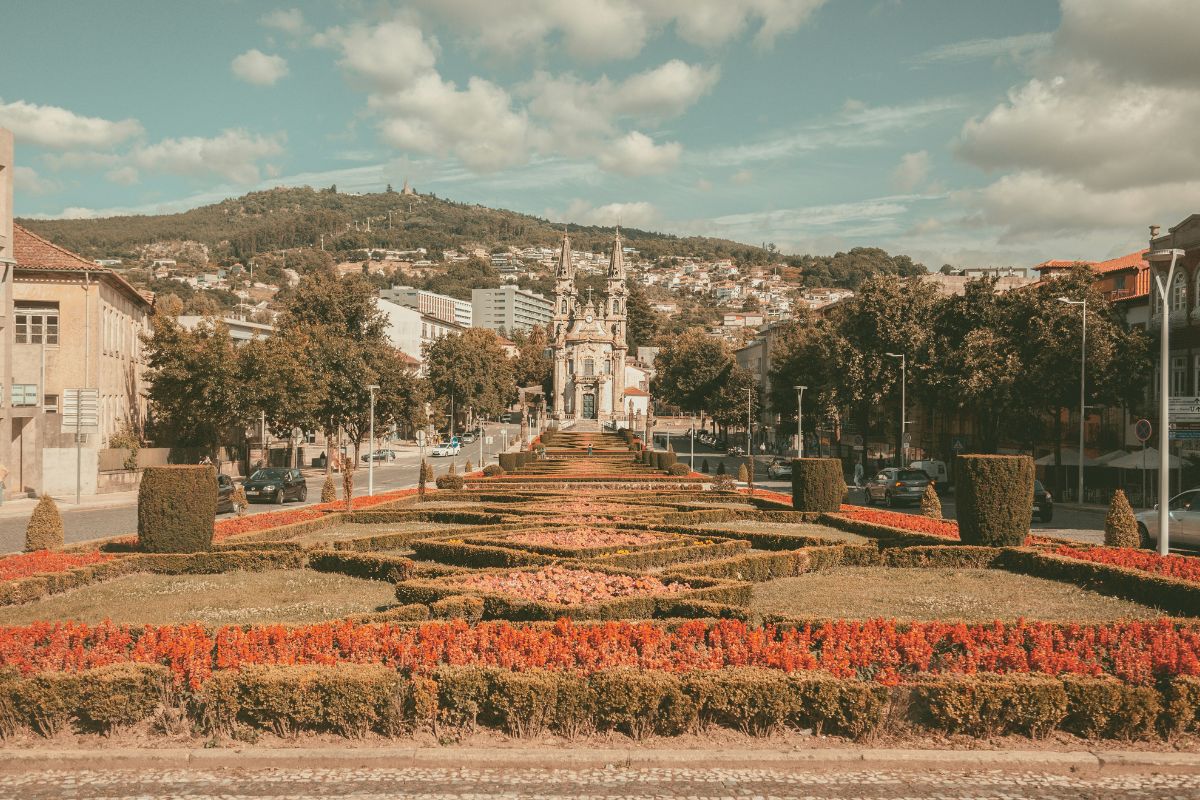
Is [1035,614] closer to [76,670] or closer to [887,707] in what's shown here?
[887,707]

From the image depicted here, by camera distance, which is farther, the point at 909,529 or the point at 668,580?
the point at 909,529

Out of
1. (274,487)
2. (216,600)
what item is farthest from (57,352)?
(216,600)

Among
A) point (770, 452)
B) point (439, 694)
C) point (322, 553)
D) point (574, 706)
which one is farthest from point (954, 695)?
point (770, 452)

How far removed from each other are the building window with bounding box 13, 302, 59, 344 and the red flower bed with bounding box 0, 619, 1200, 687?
38401 millimetres

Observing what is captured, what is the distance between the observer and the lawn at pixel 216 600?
14461 millimetres

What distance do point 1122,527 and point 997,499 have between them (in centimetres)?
292

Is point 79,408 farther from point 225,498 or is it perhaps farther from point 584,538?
point 584,538

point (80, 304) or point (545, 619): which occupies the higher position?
point (80, 304)

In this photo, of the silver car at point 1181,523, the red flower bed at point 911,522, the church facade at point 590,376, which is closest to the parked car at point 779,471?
the red flower bed at point 911,522

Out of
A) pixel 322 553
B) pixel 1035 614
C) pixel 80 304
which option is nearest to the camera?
pixel 1035 614

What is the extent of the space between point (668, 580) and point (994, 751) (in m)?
7.30

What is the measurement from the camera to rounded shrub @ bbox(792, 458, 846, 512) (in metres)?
29.0

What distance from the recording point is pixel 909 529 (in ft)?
78.0

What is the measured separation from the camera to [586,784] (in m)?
8.36
